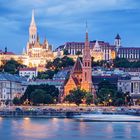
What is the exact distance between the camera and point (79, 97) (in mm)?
107938

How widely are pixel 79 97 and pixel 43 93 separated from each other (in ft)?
14.7

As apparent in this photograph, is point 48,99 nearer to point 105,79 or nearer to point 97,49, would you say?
point 105,79

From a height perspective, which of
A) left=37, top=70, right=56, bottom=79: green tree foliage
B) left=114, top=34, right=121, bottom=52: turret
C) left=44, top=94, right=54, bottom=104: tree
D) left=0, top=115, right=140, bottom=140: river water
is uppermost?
Answer: left=114, top=34, right=121, bottom=52: turret

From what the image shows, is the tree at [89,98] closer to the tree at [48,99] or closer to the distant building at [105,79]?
the tree at [48,99]

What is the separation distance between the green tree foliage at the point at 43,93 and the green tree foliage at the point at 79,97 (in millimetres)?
2457

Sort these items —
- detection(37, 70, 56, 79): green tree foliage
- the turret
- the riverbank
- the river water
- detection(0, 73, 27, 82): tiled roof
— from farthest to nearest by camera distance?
the turret → detection(37, 70, 56, 79): green tree foliage → detection(0, 73, 27, 82): tiled roof → the riverbank → the river water

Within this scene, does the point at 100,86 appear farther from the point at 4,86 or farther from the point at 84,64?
the point at 4,86

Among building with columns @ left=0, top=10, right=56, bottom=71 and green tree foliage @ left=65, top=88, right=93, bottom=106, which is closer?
green tree foliage @ left=65, top=88, right=93, bottom=106

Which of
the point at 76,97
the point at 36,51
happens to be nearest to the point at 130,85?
the point at 76,97

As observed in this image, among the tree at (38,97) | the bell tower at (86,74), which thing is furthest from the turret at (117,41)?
the tree at (38,97)

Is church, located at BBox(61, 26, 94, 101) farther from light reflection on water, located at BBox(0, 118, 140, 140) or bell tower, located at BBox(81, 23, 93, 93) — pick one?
light reflection on water, located at BBox(0, 118, 140, 140)

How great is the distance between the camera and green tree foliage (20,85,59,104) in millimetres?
107438

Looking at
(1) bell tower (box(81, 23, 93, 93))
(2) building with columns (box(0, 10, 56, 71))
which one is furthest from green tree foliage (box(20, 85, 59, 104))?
(2) building with columns (box(0, 10, 56, 71))

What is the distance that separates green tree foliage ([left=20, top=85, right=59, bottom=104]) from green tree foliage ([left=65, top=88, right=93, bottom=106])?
8.06ft
